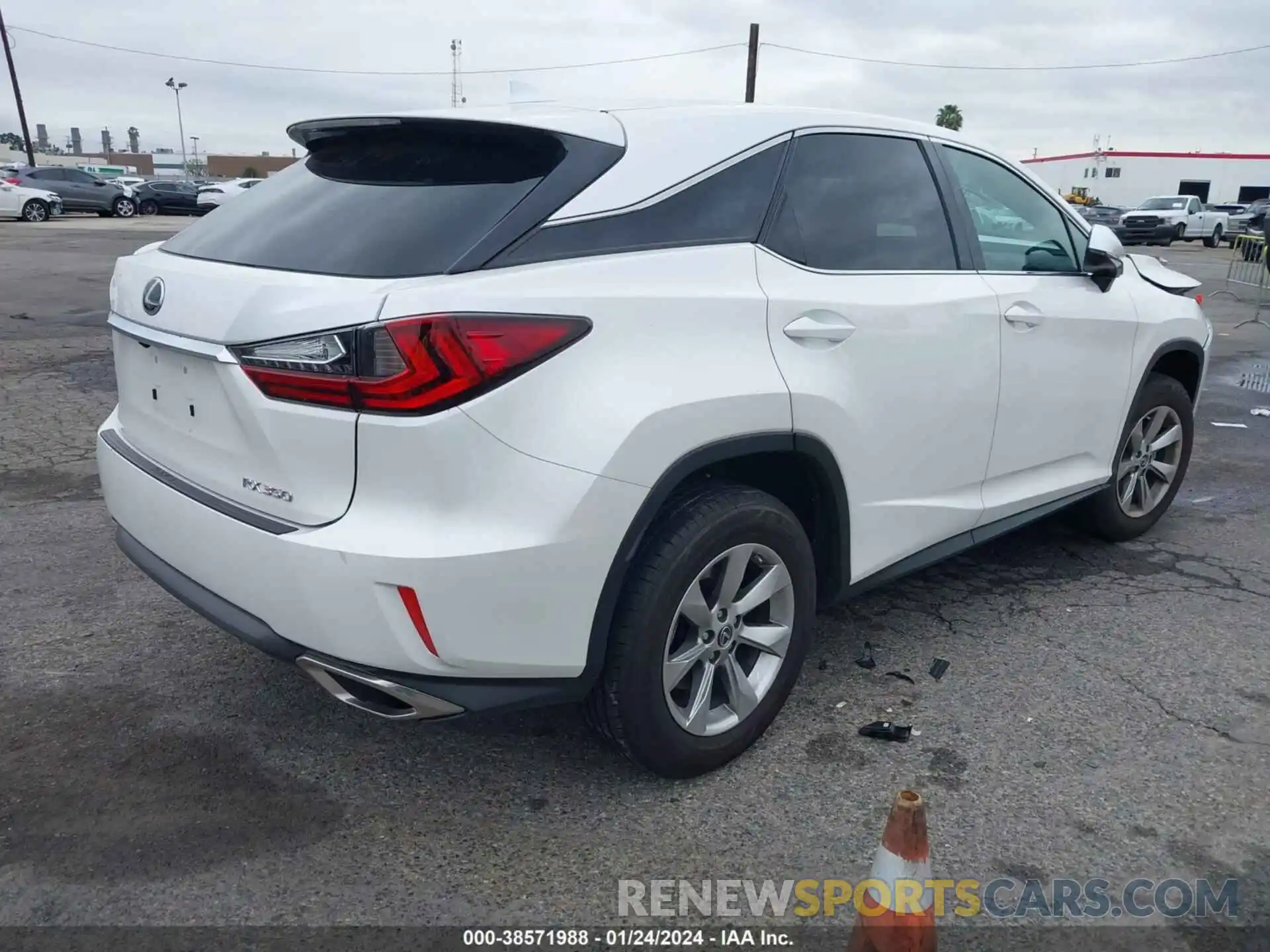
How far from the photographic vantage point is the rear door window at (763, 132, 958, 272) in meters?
3.01

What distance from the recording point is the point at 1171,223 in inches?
1388

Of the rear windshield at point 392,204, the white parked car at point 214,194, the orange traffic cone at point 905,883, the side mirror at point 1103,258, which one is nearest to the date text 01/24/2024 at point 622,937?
the orange traffic cone at point 905,883

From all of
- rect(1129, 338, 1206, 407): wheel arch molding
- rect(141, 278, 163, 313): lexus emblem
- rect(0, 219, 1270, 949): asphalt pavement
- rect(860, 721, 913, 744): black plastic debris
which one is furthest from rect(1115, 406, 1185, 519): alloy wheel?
rect(141, 278, 163, 313): lexus emblem

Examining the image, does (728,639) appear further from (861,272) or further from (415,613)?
(861,272)

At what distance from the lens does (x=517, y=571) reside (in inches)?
90.6

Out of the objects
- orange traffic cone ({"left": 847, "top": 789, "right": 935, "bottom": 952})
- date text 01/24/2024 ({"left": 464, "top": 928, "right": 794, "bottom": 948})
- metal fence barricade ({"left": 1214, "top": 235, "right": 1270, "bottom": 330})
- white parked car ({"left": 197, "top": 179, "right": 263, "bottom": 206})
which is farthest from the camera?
white parked car ({"left": 197, "top": 179, "right": 263, "bottom": 206})

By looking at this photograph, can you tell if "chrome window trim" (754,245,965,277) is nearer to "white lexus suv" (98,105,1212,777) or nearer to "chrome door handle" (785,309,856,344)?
"white lexus suv" (98,105,1212,777)

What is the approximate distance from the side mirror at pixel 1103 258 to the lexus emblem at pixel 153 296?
3271 millimetres

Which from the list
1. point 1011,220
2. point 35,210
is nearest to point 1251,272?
point 1011,220

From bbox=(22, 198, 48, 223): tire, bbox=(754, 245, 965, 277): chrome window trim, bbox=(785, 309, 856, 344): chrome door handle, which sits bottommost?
bbox=(22, 198, 48, 223): tire

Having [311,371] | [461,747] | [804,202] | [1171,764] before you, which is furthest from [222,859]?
[1171,764]

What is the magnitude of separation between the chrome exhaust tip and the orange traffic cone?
99 centimetres

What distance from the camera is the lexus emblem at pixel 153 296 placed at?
271 cm

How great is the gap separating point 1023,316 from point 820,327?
1124mm
